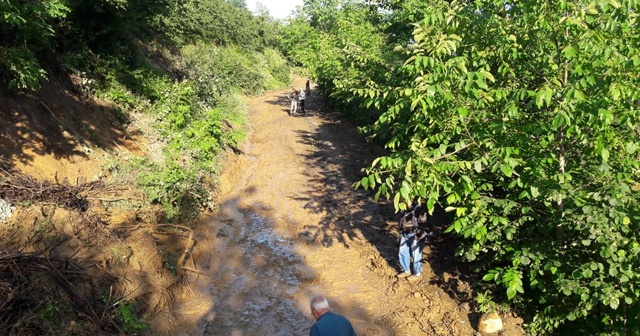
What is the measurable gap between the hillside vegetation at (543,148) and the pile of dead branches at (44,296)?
3566mm

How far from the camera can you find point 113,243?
244 inches

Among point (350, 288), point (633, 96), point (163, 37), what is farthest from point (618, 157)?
point (163, 37)

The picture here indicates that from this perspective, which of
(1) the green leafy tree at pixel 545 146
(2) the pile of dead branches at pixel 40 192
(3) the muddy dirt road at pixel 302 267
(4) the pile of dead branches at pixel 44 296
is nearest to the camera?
(1) the green leafy tree at pixel 545 146

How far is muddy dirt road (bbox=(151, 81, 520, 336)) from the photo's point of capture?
606 cm

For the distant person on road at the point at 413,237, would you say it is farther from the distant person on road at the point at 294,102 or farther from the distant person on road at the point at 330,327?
the distant person on road at the point at 294,102

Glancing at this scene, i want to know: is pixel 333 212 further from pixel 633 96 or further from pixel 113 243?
pixel 633 96

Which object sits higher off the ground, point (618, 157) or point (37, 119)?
point (618, 157)

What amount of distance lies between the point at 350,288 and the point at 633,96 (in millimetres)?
4842

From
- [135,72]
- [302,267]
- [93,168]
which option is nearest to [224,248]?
[302,267]

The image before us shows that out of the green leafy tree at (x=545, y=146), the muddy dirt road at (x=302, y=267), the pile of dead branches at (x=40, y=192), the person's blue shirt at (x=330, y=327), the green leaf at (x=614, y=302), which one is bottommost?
the muddy dirt road at (x=302, y=267)

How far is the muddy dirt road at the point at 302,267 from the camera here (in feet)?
19.9

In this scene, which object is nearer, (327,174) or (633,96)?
(633,96)

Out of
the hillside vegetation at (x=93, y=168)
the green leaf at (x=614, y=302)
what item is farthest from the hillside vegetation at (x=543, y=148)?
the hillside vegetation at (x=93, y=168)

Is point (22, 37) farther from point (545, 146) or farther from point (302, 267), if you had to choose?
point (545, 146)
